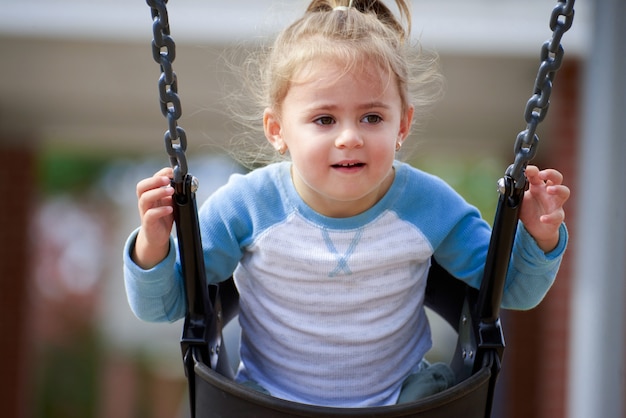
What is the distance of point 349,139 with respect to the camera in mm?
1682

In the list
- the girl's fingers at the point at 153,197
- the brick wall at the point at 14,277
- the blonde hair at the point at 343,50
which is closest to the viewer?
the girl's fingers at the point at 153,197

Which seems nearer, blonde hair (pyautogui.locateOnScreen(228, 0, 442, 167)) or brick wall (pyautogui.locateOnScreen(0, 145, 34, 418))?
blonde hair (pyautogui.locateOnScreen(228, 0, 442, 167))

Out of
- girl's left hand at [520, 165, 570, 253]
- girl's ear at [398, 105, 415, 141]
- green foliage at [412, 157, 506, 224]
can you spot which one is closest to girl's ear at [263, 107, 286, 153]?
girl's ear at [398, 105, 415, 141]

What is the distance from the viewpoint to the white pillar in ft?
12.3

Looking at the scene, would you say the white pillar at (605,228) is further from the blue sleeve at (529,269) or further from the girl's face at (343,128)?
the girl's face at (343,128)

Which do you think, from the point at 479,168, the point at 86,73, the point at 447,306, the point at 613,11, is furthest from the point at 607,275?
the point at 479,168

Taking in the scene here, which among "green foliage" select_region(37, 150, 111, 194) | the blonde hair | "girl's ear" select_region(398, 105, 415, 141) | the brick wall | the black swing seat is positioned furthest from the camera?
"green foliage" select_region(37, 150, 111, 194)

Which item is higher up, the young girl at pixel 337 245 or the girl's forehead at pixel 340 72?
the girl's forehead at pixel 340 72

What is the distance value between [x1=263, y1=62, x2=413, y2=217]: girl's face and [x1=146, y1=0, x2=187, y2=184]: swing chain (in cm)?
26

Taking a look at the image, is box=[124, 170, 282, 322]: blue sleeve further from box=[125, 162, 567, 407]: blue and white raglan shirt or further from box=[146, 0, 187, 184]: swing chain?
box=[146, 0, 187, 184]: swing chain

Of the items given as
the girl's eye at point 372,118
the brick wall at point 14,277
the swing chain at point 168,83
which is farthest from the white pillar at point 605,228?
the brick wall at point 14,277

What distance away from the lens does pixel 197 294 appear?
1.70 metres

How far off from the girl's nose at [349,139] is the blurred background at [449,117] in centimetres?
44

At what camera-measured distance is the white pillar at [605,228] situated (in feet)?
12.3
